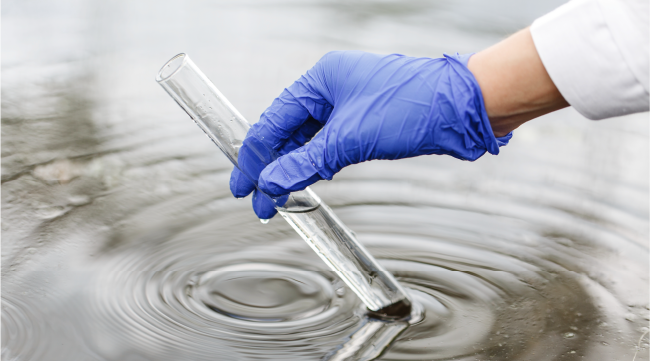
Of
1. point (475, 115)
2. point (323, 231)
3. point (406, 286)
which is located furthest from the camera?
point (406, 286)

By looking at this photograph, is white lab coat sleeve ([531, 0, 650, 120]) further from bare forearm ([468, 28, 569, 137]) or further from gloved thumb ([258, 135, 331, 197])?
gloved thumb ([258, 135, 331, 197])

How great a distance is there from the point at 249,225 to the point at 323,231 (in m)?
0.40

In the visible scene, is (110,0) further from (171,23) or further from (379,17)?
(379,17)

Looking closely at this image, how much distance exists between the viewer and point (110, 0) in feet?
9.27

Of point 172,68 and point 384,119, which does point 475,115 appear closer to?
point 384,119

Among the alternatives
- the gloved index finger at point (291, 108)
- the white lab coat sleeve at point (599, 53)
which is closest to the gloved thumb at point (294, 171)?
the gloved index finger at point (291, 108)

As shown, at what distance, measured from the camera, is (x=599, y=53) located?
1.01m

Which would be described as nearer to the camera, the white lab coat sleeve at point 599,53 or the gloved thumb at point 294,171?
the white lab coat sleeve at point 599,53

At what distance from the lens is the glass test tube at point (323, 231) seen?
4.12 feet

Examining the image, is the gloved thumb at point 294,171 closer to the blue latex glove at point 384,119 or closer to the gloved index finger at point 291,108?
the blue latex glove at point 384,119

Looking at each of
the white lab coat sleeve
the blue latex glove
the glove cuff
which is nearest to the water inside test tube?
the blue latex glove

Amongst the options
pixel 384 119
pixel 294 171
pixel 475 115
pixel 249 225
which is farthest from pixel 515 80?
pixel 249 225

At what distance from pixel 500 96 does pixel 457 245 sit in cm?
58

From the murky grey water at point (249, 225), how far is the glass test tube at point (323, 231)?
0.21 feet
